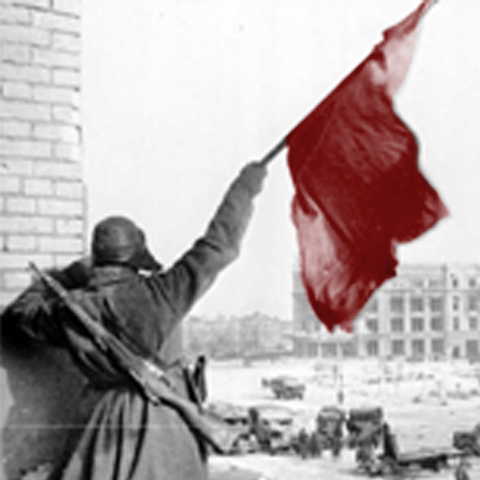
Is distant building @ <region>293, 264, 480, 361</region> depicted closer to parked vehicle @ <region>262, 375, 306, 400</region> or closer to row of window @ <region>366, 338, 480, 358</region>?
row of window @ <region>366, 338, 480, 358</region>

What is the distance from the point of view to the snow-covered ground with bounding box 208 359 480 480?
9.21ft

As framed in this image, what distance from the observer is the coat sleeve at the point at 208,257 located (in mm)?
2406

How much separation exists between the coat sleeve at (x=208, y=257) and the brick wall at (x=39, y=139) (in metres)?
0.59

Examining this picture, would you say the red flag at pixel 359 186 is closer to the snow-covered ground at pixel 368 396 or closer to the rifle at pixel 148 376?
the snow-covered ground at pixel 368 396

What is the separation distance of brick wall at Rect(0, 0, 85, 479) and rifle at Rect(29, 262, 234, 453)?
0.42 meters

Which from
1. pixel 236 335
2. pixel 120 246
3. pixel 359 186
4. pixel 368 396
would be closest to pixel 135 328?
pixel 120 246

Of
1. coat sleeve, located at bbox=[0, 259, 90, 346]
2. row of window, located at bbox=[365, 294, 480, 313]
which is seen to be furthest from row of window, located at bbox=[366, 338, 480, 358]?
coat sleeve, located at bbox=[0, 259, 90, 346]

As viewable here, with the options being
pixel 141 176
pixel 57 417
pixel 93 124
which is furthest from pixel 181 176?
pixel 57 417

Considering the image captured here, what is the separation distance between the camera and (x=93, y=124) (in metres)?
2.92

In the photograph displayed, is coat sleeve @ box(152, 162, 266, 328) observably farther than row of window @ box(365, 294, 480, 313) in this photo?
No

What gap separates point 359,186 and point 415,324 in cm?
60

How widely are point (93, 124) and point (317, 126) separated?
0.87 metres

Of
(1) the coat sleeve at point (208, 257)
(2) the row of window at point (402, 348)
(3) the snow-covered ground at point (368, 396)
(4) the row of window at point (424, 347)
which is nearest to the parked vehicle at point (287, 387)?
(3) the snow-covered ground at point (368, 396)

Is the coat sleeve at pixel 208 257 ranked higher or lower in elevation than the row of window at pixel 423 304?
higher
